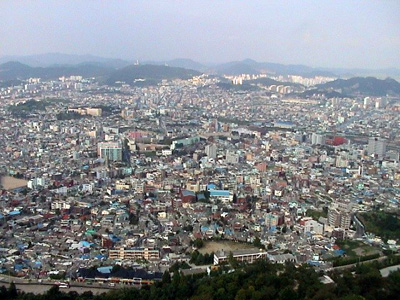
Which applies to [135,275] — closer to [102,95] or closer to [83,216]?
[83,216]

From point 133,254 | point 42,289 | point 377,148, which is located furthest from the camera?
point 377,148

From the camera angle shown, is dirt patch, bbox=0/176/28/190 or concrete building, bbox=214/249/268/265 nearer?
concrete building, bbox=214/249/268/265

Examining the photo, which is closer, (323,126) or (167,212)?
(167,212)

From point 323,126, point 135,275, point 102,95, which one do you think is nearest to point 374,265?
point 135,275

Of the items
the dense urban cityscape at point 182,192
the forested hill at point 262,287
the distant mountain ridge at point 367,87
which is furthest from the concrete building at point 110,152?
the distant mountain ridge at point 367,87

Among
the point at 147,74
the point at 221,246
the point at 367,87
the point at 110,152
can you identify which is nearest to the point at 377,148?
the point at 110,152

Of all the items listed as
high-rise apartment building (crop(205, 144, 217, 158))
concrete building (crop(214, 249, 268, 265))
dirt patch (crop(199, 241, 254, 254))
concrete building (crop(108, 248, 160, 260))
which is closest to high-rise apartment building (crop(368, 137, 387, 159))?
high-rise apartment building (crop(205, 144, 217, 158))

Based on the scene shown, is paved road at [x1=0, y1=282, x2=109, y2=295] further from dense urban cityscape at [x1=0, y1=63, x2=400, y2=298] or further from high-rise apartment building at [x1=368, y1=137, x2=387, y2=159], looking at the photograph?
high-rise apartment building at [x1=368, y1=137, x2=387, y2=159]

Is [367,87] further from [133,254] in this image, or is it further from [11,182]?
[133,254]
